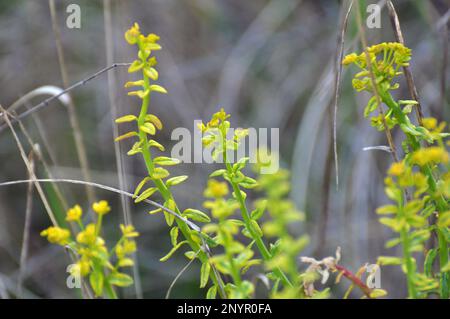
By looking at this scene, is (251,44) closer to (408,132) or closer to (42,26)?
Result: (42,26)

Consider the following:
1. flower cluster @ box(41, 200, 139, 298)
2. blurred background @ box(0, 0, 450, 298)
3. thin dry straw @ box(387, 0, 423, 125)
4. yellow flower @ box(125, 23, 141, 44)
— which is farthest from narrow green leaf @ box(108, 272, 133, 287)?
blurred background @ box(0, 0, 450, 298)

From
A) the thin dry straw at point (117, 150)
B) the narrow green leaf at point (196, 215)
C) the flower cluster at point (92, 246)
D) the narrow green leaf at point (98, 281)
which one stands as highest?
the thin dry straw at point (117, 150)

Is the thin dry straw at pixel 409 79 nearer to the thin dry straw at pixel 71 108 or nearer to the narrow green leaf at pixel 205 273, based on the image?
the narrow green leaf at pixel 205 273

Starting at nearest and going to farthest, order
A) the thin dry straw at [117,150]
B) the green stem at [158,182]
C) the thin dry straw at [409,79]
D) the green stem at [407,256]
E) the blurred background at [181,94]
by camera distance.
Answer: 1. the green stem at [407,256]
2. the green stem at [158,182]
3. the thin dry straw at [409,79]
4. the thin dry straw at [117,150]
5. the blurred background at [181,94]

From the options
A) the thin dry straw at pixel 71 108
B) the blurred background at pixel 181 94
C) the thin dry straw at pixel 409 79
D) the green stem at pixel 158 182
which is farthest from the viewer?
the blurred background at pixel 181 94

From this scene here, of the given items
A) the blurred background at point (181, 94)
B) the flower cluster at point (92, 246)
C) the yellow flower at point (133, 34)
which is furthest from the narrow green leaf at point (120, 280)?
the blurred background at point (181, 94)

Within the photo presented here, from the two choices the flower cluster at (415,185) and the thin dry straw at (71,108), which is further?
the thin dry straw at (71,108)

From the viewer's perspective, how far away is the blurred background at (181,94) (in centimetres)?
186

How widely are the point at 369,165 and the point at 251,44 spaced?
25.9 inches

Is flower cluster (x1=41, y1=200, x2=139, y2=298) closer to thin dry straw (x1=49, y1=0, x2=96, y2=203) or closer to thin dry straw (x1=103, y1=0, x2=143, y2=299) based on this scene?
thin dry straw (x1=103, y1=0, x2=143, y2=299)

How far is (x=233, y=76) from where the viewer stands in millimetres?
1913

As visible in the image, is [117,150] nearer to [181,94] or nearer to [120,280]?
[120,280]

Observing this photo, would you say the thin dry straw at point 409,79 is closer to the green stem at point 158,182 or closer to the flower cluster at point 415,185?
the flower cluster at point 415,185

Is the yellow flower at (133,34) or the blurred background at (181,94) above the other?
the blurred background at (181,94)
